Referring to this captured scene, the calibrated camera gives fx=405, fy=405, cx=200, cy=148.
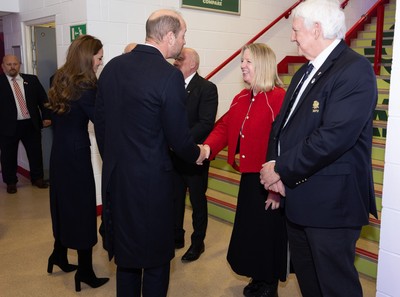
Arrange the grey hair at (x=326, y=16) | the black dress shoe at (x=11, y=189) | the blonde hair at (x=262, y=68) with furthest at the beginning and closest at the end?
the black dress shoe at (x=11, y=189) → the blonde hair at (x=262, y=68) → the grey hair at (x=326, y=16)

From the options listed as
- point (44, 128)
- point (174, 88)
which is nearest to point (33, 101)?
point (44, 128)

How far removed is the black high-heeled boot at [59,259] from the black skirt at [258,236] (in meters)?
1.37

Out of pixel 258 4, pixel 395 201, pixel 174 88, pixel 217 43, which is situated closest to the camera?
pixel 174 88

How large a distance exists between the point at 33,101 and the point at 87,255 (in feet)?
10.2

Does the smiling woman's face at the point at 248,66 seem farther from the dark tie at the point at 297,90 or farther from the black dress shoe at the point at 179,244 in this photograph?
the black dress shoe at the point at 179,244

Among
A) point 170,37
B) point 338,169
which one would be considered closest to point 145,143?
point 170,37

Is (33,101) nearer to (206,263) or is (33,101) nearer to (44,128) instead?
(44,128)

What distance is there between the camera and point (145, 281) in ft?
6.92

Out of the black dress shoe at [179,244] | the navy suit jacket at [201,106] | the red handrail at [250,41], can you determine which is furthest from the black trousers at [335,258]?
the red handrail at [250,41]

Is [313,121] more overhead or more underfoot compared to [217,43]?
more underfoot

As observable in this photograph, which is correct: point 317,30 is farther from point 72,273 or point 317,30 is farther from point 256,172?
point 72,273

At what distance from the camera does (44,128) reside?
226 inches

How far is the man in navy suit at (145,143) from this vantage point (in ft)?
6.08

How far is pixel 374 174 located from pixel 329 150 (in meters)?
2.28
